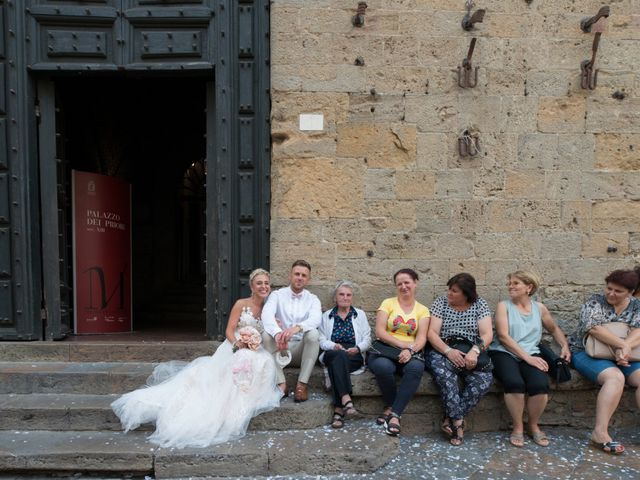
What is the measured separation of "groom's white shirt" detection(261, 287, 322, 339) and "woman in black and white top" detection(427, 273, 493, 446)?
37.2 inches

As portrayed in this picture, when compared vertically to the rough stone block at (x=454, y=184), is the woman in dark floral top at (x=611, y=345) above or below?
below

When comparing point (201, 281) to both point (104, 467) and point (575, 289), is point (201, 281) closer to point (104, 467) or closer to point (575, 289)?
point (104, 467)

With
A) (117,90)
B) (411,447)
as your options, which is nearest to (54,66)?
(117,90)

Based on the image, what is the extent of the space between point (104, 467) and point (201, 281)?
5.66m

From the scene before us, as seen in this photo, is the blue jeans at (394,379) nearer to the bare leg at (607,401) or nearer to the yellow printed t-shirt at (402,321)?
the yellow printed t-shirt at (402,321)

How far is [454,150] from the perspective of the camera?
4.16 m

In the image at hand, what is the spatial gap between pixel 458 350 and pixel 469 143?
1840 mm

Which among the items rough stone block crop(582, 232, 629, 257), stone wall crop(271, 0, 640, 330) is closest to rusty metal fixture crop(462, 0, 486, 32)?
stone wall crop(271, 0, 640, 330)

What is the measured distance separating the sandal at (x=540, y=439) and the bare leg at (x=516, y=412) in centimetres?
12

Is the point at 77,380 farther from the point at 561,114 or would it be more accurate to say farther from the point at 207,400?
the point at 561,114

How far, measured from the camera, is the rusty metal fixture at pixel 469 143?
4102mm

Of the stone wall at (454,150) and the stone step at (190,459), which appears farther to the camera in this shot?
the stone wall at (454,150)

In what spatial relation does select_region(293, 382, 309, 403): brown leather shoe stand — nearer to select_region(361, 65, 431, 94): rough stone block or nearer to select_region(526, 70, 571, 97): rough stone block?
select_region(361, 65, 431, 94): rough stone block

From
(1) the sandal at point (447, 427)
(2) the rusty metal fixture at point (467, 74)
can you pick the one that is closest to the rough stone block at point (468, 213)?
(2) the rusty metal fixture at point (467, 74)
